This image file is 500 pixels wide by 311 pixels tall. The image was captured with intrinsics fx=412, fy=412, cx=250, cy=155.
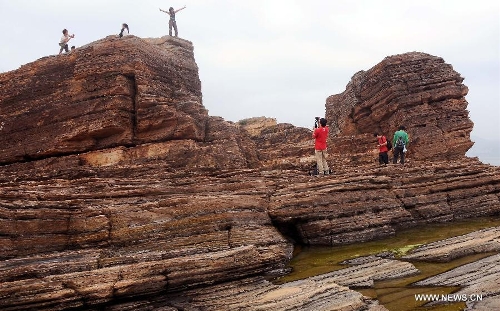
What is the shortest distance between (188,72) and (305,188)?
20.4m

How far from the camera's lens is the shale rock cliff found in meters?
15.4

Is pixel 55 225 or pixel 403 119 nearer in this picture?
pixel 55 225

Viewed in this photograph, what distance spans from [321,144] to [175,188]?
10357 millimetres

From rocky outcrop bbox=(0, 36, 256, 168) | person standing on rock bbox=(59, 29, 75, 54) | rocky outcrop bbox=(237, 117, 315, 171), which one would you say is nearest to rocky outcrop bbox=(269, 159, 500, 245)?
rocky outcrop bbox=(237, 117, 315, 171)

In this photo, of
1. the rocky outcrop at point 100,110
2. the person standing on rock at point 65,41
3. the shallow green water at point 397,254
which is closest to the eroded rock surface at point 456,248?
the shallow green water at point 397,254

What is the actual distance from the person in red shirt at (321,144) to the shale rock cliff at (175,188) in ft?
4.83

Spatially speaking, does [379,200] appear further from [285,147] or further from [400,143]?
[285,147]

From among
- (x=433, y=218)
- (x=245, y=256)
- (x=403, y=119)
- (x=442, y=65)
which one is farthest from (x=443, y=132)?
(x=245, y=256)

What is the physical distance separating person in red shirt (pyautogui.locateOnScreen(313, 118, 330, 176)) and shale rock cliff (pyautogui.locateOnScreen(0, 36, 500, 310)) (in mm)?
1473

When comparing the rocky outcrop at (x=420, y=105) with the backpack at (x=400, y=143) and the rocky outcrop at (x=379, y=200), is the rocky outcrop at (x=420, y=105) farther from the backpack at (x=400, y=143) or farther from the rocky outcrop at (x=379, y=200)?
the rocky outcrop at (x=379, y=200)

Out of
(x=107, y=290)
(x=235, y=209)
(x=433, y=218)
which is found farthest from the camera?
(x=433, y=218)

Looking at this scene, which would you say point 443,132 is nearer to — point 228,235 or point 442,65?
point 442,65

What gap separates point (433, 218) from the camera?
25672 mm

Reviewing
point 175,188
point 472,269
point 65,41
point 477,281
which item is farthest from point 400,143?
point 65,41
